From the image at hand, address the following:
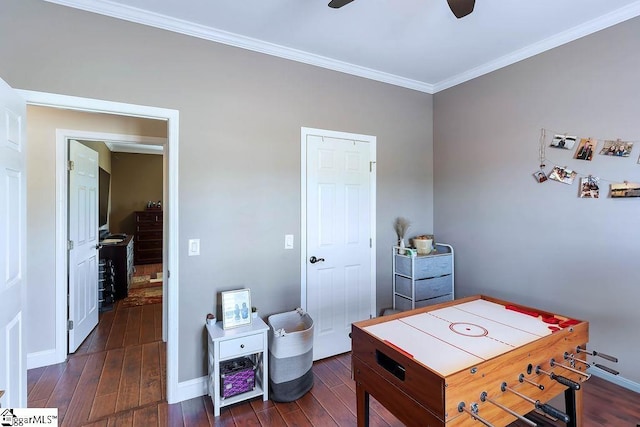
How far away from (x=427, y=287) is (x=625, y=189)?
1.71 metres

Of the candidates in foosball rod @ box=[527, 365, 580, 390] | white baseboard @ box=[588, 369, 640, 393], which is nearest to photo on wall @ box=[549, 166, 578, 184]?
white baseboard @ box=[588, 369, 640, 393]

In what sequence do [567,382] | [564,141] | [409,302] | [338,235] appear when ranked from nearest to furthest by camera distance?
[567,382] → [564,141] → [338,235] → [409,302]

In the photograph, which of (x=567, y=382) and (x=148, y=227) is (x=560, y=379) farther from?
(x=148, y=227)

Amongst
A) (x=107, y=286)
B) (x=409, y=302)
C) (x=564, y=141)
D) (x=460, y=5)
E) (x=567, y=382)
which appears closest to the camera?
(x=567, y=382)

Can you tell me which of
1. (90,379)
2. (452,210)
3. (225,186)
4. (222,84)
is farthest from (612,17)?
(90,379)

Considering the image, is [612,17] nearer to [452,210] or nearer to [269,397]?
[452,210]

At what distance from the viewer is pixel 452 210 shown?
3.40 m

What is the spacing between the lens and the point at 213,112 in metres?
2.41

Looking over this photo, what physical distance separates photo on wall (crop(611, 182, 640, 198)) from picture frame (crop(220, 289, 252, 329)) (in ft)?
9.17

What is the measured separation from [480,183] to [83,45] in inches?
135

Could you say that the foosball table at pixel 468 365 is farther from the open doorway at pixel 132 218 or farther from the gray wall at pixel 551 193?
the open doorway at pixel 132 218

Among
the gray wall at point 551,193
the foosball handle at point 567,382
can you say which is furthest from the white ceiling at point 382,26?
the foosball handle at point 567,382

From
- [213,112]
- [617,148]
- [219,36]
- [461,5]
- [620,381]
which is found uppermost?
[219,36]

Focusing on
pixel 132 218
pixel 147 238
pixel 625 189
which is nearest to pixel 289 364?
pixel 625 189
